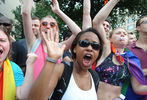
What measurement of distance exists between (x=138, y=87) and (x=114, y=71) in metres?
0.45

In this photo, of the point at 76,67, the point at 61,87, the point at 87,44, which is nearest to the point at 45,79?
the point at 61,87

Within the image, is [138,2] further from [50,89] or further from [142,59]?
[50,89]

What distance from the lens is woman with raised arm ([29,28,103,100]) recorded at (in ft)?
4.36

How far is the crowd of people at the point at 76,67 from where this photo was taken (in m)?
1.44

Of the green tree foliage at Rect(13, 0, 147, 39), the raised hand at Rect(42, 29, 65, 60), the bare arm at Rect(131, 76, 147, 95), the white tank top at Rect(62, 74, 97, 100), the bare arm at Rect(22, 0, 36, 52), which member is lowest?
the bare arm at Rect(131, 76, 147, 95)

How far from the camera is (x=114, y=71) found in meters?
2.29

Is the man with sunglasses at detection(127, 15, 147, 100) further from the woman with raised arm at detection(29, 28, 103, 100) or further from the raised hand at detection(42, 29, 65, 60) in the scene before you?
the raised hand at detection(42, 29, 65, 60)

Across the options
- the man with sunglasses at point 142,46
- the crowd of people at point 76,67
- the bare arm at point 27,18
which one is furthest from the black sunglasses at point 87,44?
the man with sunglasses at point 142,46

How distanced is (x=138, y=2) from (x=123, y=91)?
15349mm

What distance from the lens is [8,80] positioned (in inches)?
67.9

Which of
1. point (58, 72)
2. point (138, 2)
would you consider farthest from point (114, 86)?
point (138, 2)

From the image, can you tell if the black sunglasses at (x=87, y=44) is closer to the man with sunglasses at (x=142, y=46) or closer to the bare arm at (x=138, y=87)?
the bare arm at (x=138, y=87)

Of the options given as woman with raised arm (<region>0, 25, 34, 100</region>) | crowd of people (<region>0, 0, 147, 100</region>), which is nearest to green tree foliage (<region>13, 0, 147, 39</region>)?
crowd of people (<region>0, 0, 147, 100</region>)

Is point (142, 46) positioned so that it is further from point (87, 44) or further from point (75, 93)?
point (75, 93)
